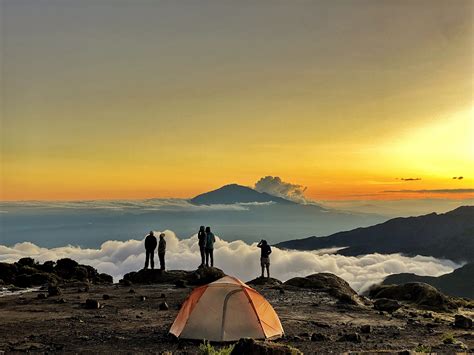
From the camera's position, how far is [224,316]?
18.6 metres

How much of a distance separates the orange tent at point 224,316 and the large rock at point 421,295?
1673cm

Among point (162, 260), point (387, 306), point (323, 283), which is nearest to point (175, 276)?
point (162, 260)

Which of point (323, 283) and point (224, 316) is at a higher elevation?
point (224, 316)

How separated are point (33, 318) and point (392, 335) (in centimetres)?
1480

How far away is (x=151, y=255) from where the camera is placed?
121 ft

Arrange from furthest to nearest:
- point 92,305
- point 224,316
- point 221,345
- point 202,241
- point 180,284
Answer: point 202,241 < point 180,284 < point 92,305 < point 224,316 < point 221,345

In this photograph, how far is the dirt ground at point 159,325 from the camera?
1778cm

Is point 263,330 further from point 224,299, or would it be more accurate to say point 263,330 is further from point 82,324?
point 82,324

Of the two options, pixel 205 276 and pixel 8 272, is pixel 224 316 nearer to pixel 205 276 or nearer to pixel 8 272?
pixel 205 276

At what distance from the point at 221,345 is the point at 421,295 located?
20.5 m

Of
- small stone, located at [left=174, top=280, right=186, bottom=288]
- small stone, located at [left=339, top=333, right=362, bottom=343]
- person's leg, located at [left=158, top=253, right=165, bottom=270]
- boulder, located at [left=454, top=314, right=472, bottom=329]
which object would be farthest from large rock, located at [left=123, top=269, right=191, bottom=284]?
small stone, located at [left=339, top=333, right=362, bottom=343]

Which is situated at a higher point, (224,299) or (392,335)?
(224,299)

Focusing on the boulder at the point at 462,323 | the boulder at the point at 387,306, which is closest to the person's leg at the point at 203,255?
the boulder at the point at 387,306

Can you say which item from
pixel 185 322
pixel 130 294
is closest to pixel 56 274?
pixel 130 294
